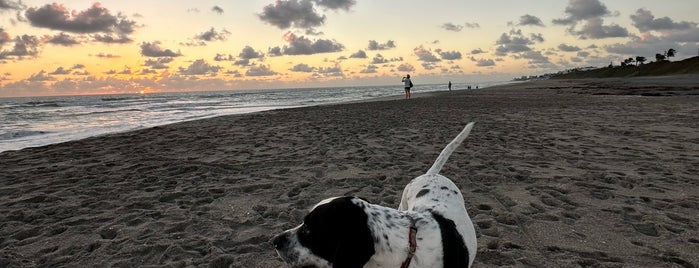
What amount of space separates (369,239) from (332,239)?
0.27 m

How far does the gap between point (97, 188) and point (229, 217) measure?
3377mm

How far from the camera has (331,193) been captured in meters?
6.93

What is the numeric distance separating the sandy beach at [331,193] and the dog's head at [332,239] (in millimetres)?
1559

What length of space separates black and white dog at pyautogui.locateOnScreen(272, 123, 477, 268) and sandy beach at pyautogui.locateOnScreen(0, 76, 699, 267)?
1494 millimetres

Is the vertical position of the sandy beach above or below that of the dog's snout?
below

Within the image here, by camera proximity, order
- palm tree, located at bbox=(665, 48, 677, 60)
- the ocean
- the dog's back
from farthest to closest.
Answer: palm tree, located at bbox=(665, 48, 677, 60)
the ocean
the dog's back

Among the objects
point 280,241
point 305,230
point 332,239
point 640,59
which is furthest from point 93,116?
point 640,59

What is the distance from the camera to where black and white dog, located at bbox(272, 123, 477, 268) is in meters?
2.83

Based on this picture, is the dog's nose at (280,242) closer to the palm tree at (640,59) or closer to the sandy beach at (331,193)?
the sandy beach at (331,193)

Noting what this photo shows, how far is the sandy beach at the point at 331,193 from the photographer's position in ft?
15.5

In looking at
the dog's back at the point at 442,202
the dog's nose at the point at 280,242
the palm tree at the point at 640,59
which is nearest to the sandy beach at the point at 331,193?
the dog's back at the point at 442,202

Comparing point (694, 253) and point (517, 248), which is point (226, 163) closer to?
point (517, 248)

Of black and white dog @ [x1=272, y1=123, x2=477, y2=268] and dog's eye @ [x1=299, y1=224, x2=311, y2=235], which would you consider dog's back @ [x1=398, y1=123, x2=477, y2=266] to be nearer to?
black and white dog @ [x1=272, y1=123, x2=477, y2=268]

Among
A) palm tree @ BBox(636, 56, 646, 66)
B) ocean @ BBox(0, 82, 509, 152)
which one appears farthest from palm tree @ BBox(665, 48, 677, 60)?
ocean @ BBox(0, 82, 509, 152)
